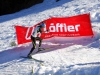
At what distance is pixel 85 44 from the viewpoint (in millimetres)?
13766

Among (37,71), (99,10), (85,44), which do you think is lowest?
(37,71)

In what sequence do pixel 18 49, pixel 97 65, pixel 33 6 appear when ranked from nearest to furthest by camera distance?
pixel 97 65
pixel 18 49
pixel 33 6

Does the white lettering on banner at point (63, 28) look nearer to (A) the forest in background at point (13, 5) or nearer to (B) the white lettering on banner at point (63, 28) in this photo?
(B) the white lettering on banner at point (63, 28)

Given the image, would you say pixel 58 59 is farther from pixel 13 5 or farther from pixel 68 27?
pixel 13 5

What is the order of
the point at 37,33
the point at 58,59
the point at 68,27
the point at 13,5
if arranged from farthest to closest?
1. the point at 13,5
2. the point at 68,27
3. the point at 37,33
4. the point at 58,59

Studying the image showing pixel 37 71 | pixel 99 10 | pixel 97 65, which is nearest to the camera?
pixel 97 65

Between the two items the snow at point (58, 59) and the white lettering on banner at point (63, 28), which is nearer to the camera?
the snow at point (58, 59)

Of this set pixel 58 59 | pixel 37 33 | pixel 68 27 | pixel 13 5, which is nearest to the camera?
pixel 58 59

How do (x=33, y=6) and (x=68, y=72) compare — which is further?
(x=33, y=6)

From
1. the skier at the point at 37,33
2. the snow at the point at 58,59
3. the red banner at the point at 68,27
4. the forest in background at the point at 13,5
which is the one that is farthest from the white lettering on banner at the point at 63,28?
the forest in background at the point at 13,5

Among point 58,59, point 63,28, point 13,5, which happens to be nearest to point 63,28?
point 63,28

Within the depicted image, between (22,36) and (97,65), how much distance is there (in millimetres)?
5349

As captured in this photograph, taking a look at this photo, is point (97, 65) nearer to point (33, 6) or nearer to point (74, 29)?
point (74, 29)

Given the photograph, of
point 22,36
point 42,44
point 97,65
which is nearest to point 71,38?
point 42,44
